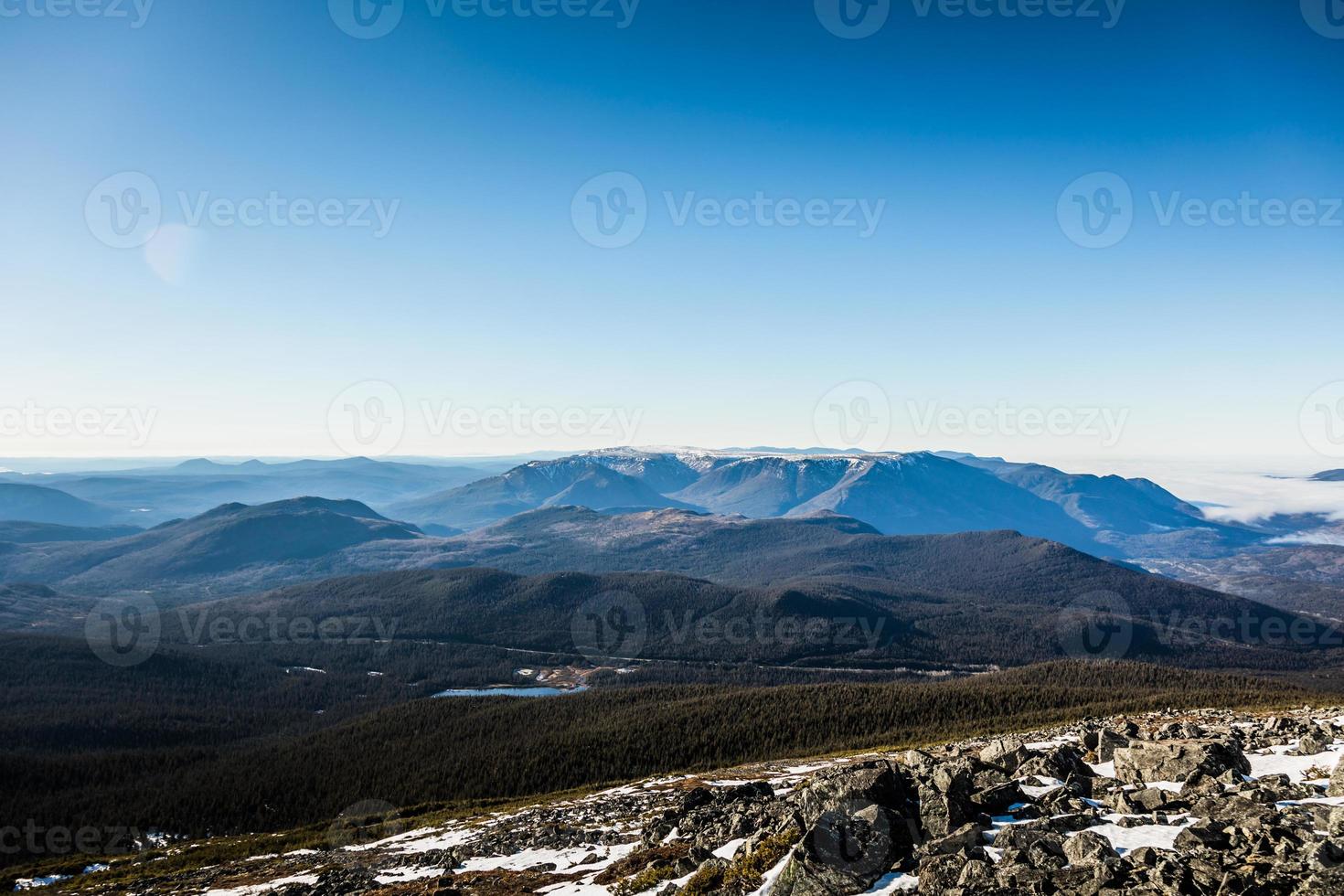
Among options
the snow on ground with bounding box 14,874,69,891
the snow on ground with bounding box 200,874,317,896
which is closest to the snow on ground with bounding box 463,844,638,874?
the snow on ground with bounding box 200,874,317,896

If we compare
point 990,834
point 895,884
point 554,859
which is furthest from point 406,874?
point 990,834

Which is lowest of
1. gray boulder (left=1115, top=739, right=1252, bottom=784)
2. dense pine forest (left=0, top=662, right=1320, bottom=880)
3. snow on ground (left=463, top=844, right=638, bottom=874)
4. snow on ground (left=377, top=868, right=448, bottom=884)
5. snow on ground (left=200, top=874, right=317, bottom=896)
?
dense pine forest (left=0, top=662, right=1320, bottom=880)

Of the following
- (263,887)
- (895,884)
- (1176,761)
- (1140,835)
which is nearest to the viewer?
(895,884)

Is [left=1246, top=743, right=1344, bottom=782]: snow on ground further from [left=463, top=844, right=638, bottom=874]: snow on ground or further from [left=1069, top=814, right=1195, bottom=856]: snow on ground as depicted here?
[left=463, top=844, right=638, bottom=874]: snow on ground

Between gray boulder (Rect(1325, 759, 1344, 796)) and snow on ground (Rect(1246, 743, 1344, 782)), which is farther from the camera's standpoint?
snow on ground (Rect(1246, 743, 1344, 782))

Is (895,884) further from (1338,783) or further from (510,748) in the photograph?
(510,748)

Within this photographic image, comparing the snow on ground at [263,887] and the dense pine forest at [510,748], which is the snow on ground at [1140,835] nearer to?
the snow on ground at [263,887]

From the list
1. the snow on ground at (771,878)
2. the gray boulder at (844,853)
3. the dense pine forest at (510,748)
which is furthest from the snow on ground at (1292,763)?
the dense pine forest at (510,748)

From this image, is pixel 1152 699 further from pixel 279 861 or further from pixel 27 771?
pixel 27 771

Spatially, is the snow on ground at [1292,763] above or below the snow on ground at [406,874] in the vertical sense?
above
